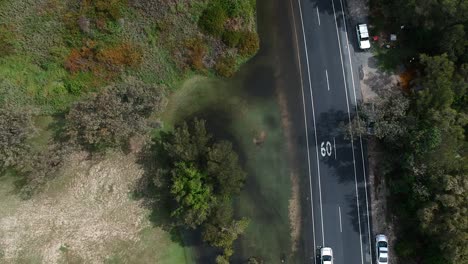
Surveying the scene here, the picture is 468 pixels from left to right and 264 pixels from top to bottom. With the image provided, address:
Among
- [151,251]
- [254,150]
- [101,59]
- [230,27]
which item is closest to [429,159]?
[254,150]

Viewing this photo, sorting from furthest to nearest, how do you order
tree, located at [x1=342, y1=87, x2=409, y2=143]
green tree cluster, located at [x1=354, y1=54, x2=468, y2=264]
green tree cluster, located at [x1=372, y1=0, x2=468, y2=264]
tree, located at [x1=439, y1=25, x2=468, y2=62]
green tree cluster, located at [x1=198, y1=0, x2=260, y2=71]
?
green tree cluster, located at [x1=198, y1=0, x2=260, y2=71] < tree, located at [x1=439, y1=25, x2=468, y2=62] < tree, located at [x1=342, y1=87, x2=409, y2=143] < green tree cluster, located at [x1=372, y1=0, x2=468, y2=264] < green tree cluster, located at [x1=354, y1=54, x2=468, y2=264]

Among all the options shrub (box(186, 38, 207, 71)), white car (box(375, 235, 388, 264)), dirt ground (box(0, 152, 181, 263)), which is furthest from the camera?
shrub (box(186, 38, 207, 71))

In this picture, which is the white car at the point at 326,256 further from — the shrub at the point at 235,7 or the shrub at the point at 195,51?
the shrub at the point at 235,7

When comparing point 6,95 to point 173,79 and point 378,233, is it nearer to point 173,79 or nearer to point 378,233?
point 173,79

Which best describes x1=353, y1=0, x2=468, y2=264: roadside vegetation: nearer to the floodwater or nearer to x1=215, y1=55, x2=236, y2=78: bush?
the floodwater

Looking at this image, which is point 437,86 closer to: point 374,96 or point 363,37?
point 374,96

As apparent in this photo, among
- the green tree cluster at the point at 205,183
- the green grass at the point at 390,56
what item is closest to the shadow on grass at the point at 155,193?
the green tree cluster at the point at 205,183

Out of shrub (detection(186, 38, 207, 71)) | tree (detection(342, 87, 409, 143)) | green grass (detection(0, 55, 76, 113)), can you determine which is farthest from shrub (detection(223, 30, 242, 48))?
green grass (detection(0, 55, 76, 113))

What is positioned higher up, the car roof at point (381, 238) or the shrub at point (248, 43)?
the shrub at point (248, 43)

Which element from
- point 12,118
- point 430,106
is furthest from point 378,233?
point 12,118
